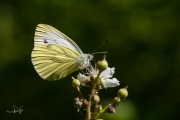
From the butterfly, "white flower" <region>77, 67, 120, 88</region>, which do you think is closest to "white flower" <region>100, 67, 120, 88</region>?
"white flower" <region>77, 67, 120, 88</region>

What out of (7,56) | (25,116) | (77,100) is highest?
(7,56)

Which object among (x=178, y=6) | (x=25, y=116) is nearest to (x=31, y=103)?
(x=25, y=116)

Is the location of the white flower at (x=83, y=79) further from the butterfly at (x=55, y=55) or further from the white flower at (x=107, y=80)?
the butterfly at (x=55, y=55)

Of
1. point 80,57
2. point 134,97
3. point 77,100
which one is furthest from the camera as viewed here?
point 134,97

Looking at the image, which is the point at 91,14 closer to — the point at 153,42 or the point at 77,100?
the point at 153,42

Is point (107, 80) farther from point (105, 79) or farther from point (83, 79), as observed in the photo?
point (83, 79)

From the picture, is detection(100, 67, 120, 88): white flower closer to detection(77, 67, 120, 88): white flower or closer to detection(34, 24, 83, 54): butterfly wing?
detection(77, 67, 120, 88): white flower

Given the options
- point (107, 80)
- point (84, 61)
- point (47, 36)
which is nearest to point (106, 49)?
point (47, 36)
